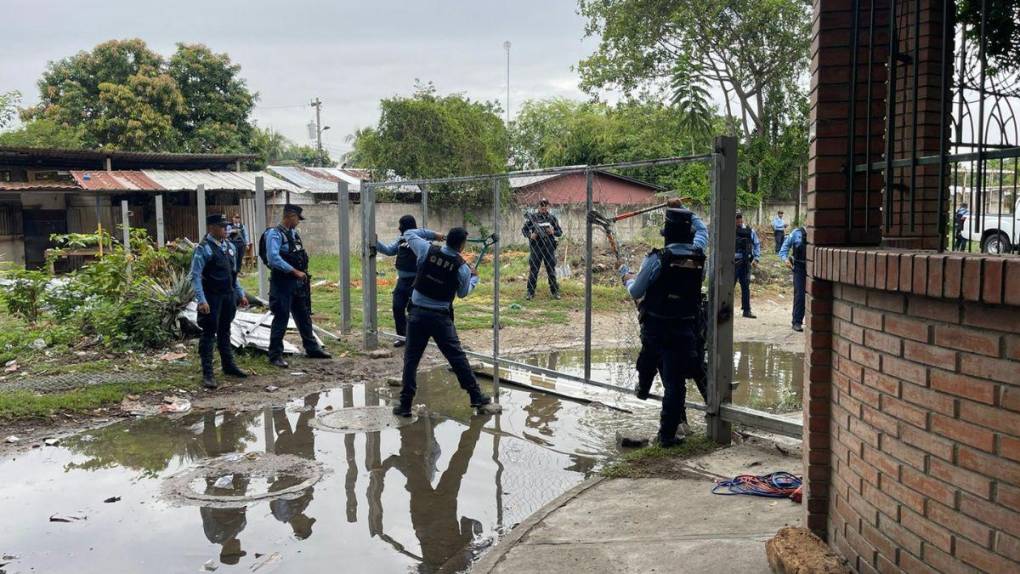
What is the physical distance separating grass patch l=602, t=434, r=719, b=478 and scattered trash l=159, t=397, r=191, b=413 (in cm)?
418

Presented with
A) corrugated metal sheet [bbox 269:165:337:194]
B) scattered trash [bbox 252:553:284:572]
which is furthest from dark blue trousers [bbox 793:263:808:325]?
corrugated metal sheet [bbox 269:165:337:194]

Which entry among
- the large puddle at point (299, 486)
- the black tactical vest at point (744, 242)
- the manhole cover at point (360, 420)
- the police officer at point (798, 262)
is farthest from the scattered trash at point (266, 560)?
the black tactical vest at point (744, 242)

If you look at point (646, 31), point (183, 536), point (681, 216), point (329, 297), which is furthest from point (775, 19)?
point (183, 536)

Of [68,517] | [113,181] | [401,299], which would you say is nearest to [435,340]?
[401,299]

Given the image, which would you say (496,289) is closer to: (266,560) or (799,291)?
(266,560)

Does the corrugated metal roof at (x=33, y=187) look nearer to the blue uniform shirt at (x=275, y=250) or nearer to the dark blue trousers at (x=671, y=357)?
the blue uniform shirt at (x=275, y=250)

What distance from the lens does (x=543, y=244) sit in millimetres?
11656

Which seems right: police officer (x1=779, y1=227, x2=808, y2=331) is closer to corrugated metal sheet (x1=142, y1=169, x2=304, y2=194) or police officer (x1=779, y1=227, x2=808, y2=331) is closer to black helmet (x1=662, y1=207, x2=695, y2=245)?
black helmet (x1=662, y1=207, x2=695, y2=245)

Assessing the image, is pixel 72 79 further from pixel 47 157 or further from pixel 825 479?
pixel 825 479

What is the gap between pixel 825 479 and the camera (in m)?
3.51

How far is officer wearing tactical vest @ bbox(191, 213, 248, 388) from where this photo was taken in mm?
8031

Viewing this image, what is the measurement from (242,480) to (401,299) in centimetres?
441

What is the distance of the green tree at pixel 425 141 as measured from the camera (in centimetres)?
2511

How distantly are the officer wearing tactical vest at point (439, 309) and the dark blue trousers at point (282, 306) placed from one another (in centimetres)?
254
